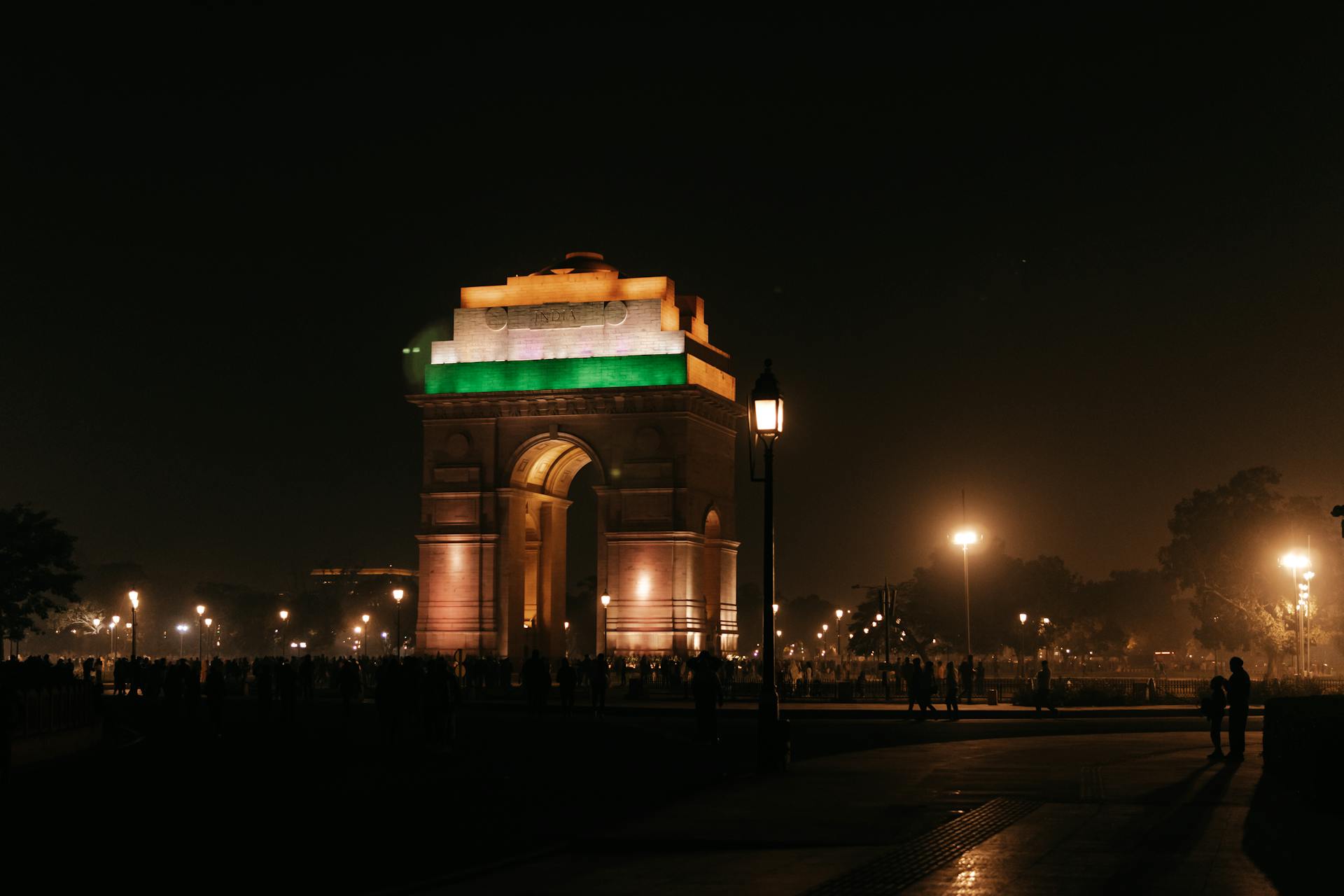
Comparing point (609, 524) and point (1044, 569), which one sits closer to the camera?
point (609, 524)

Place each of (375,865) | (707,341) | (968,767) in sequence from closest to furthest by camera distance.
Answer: (375,865) < (968,767) < (707,341)

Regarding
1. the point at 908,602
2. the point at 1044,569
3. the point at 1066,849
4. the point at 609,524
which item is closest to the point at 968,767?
the point at 1066,849

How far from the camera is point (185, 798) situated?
18.4m

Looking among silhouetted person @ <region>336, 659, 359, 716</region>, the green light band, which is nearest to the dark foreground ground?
silhouetted person @ <region>336, 659, 359, 716</region>

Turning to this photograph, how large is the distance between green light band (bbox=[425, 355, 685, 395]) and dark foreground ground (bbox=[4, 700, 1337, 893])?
36705 millimetres

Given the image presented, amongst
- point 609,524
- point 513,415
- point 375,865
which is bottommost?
point 375,865

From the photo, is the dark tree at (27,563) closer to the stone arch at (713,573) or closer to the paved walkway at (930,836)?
the stone arch at (713,573)

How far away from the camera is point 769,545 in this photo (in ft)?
77.5

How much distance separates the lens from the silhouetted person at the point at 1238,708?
24.1 metres

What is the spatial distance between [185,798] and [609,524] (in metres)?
46.4

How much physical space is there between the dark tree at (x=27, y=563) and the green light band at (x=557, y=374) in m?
25.0

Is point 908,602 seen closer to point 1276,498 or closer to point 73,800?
point 1276,498

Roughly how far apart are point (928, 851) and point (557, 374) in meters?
51.4

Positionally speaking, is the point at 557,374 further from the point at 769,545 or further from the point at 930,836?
the point at 930,836
